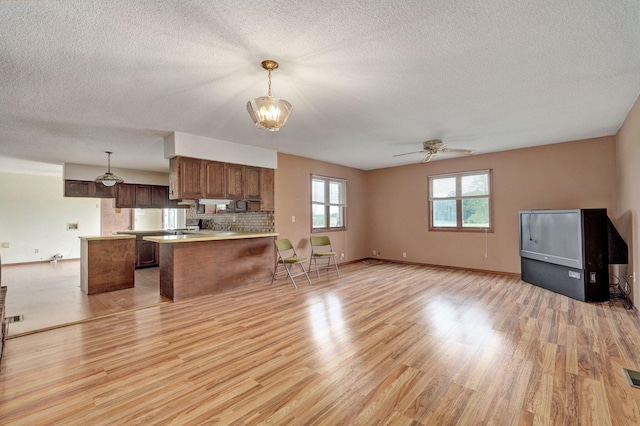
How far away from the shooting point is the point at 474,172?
6035 millimetres

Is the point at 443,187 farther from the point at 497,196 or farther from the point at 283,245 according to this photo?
the point at 283,245

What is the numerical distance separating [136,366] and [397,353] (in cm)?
213

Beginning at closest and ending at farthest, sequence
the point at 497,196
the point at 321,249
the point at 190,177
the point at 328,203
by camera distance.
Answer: the point at 190,177 → the point at 497,196 → the point at 321,249 → the point at 328,203

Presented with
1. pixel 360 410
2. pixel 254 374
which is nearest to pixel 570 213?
pixel 360 410

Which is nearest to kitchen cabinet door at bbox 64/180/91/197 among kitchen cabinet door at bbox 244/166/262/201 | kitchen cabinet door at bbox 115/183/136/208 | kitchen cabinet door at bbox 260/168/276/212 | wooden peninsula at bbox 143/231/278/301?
kitchen cabinet door at bbox 115/183/136/208

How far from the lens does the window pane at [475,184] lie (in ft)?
19.5

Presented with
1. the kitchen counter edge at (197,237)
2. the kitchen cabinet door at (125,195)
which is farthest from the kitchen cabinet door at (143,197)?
the kitchen counter edge at (197,237)

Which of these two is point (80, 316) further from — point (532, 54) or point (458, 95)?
point (532, 54)

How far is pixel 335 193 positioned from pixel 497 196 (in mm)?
3421

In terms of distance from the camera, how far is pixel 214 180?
15.8ft

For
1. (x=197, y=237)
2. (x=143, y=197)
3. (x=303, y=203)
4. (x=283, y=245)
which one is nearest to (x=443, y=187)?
(x=303, y=203)

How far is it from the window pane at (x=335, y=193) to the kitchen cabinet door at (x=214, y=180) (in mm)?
2773

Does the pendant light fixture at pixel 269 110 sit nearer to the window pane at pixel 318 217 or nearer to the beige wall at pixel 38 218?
the window pane at pixel 318 217

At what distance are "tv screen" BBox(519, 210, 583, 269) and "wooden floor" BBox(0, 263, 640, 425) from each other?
776 mm
